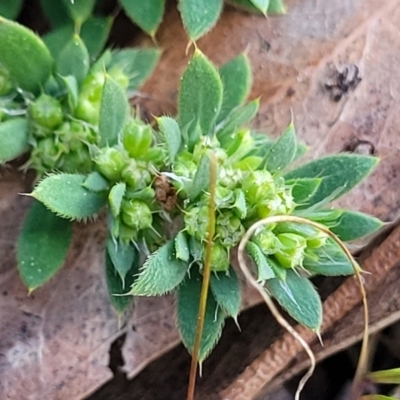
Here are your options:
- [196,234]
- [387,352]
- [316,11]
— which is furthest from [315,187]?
[387,352]

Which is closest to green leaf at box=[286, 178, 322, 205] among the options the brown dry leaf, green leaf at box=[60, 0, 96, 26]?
the brown dry leaf

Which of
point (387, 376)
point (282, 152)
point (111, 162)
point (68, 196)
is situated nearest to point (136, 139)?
point (111, 162)

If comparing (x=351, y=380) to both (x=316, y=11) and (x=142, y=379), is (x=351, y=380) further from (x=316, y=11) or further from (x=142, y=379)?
(x=316, y=11)

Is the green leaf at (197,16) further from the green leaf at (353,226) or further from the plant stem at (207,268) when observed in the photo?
the green leaf at (353,226)

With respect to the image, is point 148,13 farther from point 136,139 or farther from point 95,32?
point 136,139

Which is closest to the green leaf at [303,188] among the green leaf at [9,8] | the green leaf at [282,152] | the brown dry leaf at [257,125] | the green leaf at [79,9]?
the green leaf at [282,152]
